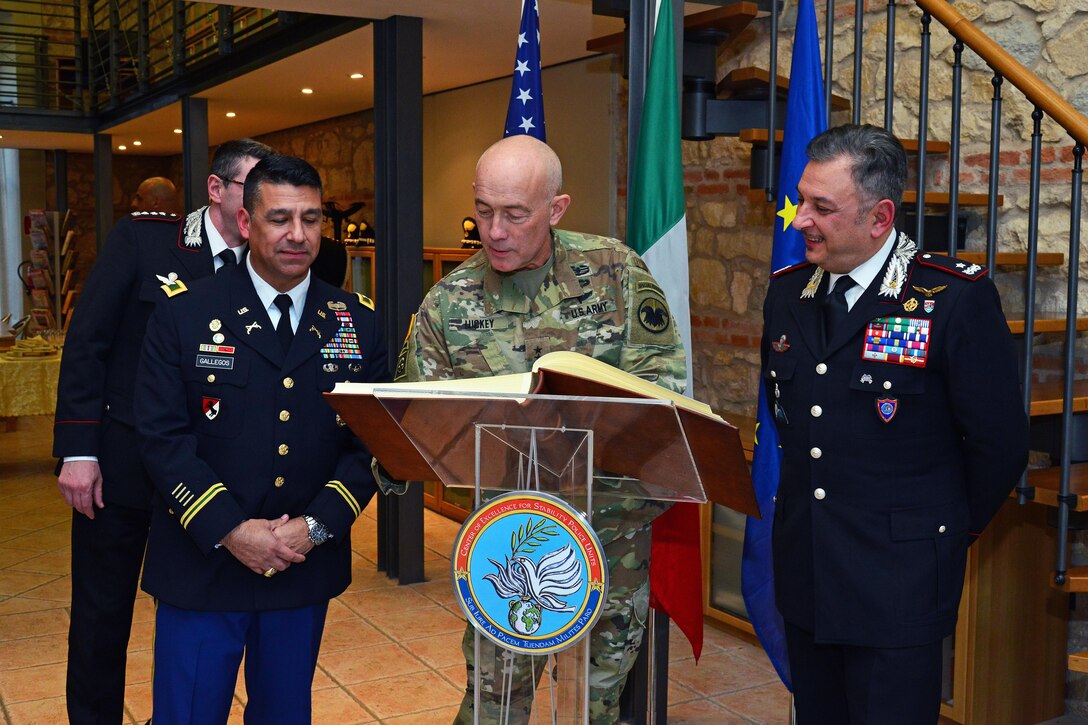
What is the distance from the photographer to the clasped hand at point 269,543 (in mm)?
2232

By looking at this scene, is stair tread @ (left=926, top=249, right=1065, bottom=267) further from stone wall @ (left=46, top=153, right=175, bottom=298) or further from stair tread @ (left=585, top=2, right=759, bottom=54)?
stone wall @ (left=46, top=153, right=175, bottom=298)

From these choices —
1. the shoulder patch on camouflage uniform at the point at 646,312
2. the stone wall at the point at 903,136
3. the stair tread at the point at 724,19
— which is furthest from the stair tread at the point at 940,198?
the shoulder patch on camouflage uniform at the point at 646,312

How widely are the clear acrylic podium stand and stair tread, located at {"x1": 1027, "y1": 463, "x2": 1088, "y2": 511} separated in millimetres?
1650

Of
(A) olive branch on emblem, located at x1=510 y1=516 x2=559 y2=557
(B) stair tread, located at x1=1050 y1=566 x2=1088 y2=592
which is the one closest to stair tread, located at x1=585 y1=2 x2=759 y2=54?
(B) stair tread, located at x1=1050 y1=566 x2=1088 y2=592

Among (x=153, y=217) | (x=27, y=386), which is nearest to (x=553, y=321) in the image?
(x=153, y=217)

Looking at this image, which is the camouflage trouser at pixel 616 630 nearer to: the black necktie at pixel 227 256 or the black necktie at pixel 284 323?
the black necktie at pixel 284 323

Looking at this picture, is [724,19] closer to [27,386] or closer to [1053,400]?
[1053,400]

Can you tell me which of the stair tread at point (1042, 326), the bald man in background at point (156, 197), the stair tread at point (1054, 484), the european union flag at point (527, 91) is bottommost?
the stair tread at point (1054, 484)

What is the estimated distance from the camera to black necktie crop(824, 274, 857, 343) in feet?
7.26

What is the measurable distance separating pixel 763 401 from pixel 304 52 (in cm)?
396

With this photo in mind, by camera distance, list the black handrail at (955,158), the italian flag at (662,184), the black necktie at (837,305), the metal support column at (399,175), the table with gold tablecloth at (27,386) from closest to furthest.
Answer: the black necktie at (837,305)
the black handrail at (955,158)
the italian flag at (662,184)
the metal support column at (399,175)
the table with gold tablecloth at (27,386)

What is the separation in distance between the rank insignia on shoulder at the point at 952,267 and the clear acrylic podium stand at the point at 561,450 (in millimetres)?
733

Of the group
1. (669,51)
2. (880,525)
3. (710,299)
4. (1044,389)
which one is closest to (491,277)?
(880,525)

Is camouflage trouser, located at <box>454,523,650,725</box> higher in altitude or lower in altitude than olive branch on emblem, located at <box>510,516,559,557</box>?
lower
